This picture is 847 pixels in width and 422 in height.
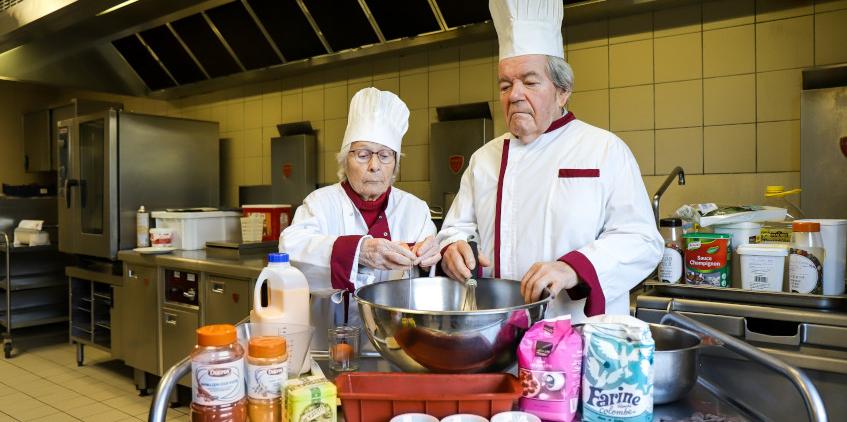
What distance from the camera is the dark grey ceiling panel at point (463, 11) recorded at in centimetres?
330

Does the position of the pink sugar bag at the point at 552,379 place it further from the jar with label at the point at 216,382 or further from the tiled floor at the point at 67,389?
the tiled floor at the point at 67,389

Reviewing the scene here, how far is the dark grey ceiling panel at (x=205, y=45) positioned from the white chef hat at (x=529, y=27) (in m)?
3.41

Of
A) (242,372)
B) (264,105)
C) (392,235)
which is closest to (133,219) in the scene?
(264,105)

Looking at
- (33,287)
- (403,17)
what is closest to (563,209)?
(403,17)

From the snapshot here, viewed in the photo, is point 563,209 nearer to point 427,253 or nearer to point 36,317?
point 427,253

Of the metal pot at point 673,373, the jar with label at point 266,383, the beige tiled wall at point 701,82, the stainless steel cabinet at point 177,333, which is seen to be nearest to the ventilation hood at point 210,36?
the beige tiled wall at point 701,82

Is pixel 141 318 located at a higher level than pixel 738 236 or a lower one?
lower

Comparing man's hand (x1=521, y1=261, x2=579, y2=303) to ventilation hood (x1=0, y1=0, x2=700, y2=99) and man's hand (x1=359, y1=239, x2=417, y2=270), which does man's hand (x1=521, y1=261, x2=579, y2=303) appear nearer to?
man's hand (x1=359, y1=239, x2=417, y2=270)

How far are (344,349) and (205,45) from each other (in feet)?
13.3

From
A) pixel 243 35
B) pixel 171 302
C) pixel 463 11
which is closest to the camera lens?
pixel 463 11

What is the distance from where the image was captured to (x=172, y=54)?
4918mm

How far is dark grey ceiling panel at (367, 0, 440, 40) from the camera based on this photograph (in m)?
3.51

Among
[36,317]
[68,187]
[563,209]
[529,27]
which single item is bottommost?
[36,317]

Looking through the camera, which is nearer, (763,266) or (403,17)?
(763,266)
